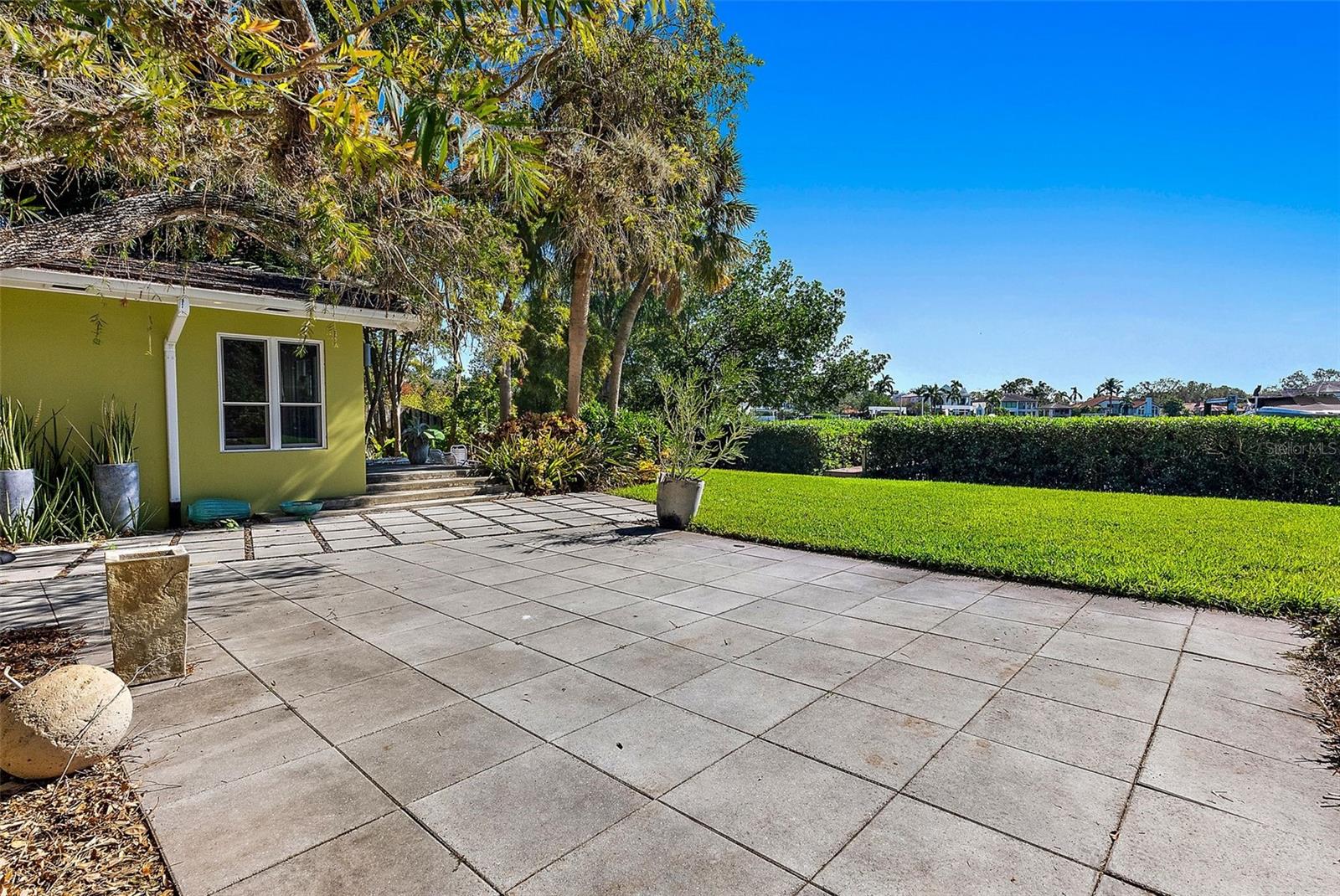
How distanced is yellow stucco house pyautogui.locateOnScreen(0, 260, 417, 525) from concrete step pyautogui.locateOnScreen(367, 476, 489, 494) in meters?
0.38

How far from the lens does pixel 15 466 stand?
694cm

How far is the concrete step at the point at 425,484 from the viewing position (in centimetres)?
1029

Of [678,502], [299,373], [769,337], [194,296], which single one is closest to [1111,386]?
[769,337]

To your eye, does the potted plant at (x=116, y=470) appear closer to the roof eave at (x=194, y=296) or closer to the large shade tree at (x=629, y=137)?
the roof eave at (x=194, y=296)

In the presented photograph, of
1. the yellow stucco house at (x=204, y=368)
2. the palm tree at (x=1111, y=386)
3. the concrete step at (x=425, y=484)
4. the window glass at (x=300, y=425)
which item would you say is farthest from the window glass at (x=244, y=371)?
the palm tree at (x=1111, y=386)

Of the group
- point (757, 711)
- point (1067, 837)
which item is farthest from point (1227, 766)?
point (757, 711)

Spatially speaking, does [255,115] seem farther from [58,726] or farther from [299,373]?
[299,373]

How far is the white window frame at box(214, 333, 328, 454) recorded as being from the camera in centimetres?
866

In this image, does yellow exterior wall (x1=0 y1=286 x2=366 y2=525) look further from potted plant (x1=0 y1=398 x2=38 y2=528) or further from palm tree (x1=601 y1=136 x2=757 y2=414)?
palm tree (x1=601 y1=136 x2=757 y2=414)

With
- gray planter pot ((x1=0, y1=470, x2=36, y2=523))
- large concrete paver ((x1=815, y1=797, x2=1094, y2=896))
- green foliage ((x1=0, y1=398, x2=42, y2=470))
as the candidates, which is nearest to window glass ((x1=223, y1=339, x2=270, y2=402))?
green foliage ((x1=0, y1=398, x2=42, y2=470))

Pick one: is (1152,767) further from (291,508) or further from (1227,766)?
(291,508)

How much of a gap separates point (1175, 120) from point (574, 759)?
13176mm

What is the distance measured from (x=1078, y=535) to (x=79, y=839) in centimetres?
849

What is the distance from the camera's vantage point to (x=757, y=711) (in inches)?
121
